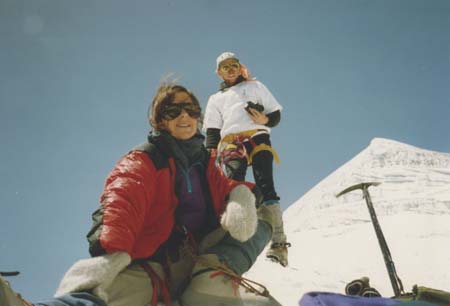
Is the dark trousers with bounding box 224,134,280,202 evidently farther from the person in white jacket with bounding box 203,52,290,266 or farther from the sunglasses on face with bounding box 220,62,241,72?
the sunglasses on face with bounding box 220,62,241,72

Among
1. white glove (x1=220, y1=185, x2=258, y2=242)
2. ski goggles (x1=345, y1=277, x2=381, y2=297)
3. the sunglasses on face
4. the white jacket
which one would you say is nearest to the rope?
white glove (x1=220, y1=185, x2=258, y2=242)

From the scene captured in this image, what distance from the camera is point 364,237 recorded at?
49.0 ft

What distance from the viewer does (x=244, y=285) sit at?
7.24 feet

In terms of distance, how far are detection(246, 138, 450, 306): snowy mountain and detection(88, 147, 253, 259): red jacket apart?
4.16 metres

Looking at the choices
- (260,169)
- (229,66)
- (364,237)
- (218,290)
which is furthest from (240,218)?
(364,237)

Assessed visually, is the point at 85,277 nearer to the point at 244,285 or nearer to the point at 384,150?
the point at 244,285

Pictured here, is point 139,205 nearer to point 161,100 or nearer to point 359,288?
point 161,100

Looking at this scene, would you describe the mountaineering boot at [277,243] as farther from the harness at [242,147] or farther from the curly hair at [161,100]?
the curly hair at [161,100]

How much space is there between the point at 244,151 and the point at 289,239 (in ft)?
40.9

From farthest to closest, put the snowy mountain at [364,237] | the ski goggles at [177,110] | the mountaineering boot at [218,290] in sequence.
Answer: the snowy mountain at [364,237] < the ski goggles at [177,110] < the mountaineering boot at [218,290]

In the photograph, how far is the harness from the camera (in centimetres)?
445

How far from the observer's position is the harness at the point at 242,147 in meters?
A: 4.45

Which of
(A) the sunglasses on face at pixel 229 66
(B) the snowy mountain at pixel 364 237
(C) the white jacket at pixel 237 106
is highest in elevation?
(A) the sunglasses on face at pixel 229 66

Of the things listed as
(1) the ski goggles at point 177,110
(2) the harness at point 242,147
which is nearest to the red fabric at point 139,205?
(1) the ski goggles at point 177,110
